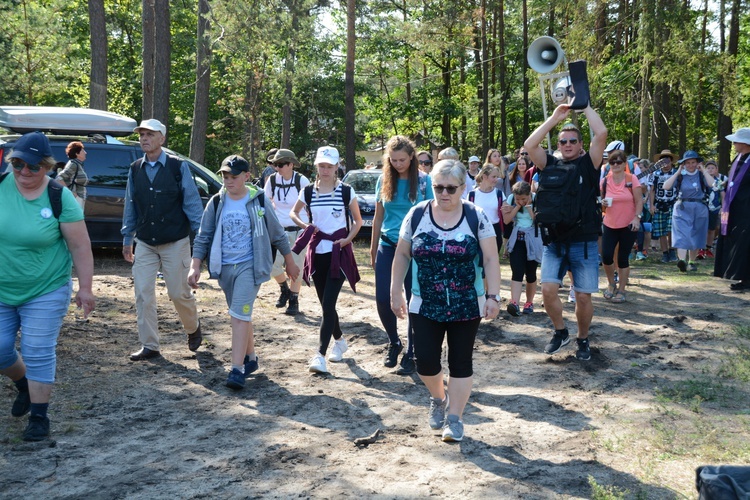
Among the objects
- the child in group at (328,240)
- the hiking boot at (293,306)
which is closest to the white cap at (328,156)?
the child in group at (328,240)

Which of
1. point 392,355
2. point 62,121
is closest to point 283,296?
point 392,355

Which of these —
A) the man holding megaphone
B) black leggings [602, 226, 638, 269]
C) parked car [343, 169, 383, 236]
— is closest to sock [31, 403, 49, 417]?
the man holding megaphone

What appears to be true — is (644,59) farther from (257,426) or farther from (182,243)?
(257,426)

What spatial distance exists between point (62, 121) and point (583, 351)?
9320 millimetres

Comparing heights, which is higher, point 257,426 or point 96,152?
point 96,152

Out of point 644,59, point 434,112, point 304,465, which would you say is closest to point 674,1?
point 644,59

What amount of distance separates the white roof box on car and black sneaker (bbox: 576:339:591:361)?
8.67m

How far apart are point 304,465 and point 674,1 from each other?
18346 mm

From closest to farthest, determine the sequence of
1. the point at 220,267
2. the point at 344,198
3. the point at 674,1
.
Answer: the point at 220,267 < the point at 344,198 < the point at 674,1

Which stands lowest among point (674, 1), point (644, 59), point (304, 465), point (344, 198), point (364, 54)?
point (304, 465)

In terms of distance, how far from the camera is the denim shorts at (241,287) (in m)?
6.25

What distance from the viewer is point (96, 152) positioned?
42.7 ft

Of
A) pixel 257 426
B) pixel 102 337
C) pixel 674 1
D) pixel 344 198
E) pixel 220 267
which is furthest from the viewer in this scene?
pixel 674 1

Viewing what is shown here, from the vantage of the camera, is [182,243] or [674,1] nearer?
[182,243]
